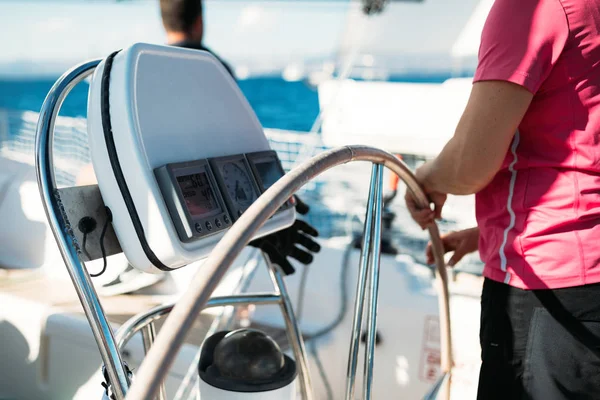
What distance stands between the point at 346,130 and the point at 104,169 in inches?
61.1

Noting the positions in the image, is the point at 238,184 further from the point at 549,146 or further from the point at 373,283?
the point at 549,146

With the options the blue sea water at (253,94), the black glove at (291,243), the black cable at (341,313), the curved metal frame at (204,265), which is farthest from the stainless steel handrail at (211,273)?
the blue sea water at (253,94)

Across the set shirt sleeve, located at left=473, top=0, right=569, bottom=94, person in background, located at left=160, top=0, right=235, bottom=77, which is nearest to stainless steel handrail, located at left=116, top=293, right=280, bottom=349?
shirt sleeve, located at left=473, top=0, right=569, bottom=94

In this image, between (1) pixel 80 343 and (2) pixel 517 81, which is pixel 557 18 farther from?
(1) pixel 80 343

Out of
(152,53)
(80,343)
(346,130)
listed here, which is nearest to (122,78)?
(152,53)

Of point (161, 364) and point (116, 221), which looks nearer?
point (161, 364)

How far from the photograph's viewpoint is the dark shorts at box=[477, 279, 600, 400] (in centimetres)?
85

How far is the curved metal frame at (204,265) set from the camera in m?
0.49

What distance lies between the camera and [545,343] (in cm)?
87

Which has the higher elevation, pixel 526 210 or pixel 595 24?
pixel 595 24

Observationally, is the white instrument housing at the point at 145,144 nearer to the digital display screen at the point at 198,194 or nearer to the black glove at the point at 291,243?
the digital display screen at the point at 198,194

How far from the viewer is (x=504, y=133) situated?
830 mm

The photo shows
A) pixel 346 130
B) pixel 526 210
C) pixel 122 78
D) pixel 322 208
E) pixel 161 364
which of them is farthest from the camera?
pixel 322 208

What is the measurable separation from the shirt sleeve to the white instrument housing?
41 cm
